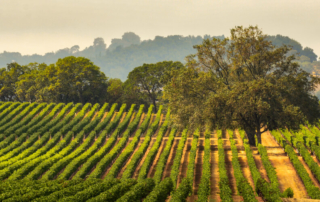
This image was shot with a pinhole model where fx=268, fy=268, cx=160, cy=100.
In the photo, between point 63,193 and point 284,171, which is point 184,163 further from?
point 63,193

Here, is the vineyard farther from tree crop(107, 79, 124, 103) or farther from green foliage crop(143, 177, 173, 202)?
tree crop(107, 79, 124, 103)

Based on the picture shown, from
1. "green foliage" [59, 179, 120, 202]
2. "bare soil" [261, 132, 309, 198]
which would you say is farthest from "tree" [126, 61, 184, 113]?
"green foliage" [59, 179, 120, 202]

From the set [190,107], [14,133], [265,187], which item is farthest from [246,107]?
[14,133]

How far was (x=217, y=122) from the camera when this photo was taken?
32.7m

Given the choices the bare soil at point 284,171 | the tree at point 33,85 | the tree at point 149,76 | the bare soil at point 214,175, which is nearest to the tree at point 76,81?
the tree at point 33,85

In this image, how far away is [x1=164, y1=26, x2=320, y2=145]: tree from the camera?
30922 millimetres

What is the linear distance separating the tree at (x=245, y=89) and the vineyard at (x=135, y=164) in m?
3.41

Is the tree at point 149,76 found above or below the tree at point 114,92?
above

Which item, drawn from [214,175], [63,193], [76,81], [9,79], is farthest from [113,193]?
[9,79]

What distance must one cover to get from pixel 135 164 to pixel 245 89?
51.0ft

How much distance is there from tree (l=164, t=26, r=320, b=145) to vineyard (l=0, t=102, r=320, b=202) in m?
3.41

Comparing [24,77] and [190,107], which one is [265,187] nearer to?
[190,107]

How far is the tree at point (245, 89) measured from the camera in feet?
101

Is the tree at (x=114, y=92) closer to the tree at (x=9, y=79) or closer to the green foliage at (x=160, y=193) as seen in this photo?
the tree at (x=9, y=79)
